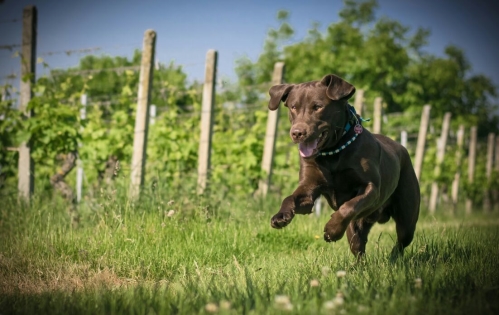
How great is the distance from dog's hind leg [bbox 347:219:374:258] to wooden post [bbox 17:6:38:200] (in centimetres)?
509

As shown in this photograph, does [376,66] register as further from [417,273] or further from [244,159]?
[417,273]

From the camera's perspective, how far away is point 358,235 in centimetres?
622

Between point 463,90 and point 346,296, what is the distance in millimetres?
45234

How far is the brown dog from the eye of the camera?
5.07m

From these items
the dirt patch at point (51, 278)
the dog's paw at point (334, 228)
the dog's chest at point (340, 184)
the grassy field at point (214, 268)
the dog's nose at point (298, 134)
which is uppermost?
the dog's nose at point (298, 134)

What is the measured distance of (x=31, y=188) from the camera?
29.3 feet

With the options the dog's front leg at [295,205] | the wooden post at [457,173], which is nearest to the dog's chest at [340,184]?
the dog's front leg at [295,205]

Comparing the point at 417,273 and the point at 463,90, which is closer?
the point at 417,273

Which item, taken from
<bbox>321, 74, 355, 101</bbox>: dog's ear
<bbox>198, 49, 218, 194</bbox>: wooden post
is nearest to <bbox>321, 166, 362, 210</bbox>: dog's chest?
<bbox>321, 74, 355, 101</bbox>: dog's ear

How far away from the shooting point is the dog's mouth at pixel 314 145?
5180 mm

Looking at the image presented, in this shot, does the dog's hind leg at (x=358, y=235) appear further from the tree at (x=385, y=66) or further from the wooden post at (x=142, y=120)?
the tree at (x=385, y=66)

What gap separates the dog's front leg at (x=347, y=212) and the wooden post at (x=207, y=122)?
435cm

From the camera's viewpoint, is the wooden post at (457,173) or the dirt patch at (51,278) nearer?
the dirt patch at (51,278)

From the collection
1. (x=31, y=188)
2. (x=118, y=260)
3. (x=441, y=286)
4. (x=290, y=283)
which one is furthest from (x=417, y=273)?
(x=31, y=188)
